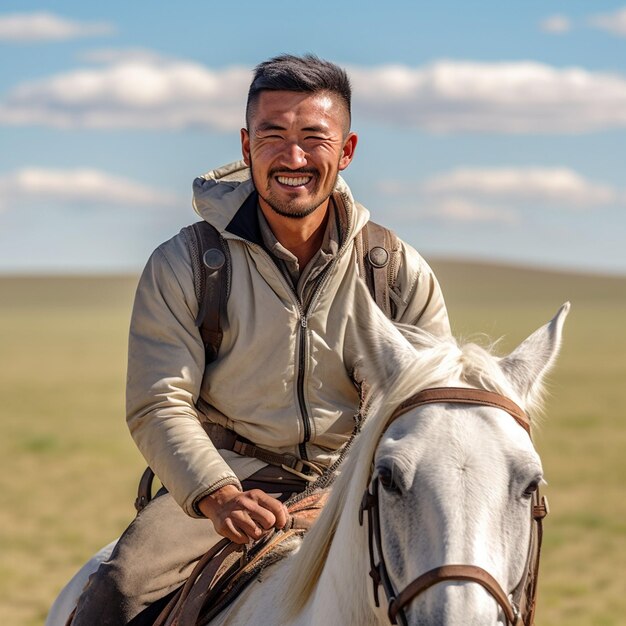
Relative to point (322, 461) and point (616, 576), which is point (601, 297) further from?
point (322, 461)

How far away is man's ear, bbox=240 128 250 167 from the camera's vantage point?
4.49m

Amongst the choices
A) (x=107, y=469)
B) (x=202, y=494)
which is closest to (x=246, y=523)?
(x=202, y=494)

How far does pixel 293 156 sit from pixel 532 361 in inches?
53.3

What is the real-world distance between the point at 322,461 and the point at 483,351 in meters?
1.25

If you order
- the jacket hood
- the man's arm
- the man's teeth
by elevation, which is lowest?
the man's arm

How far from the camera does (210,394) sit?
4285 mm

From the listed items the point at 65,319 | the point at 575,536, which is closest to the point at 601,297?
the point at 65,319

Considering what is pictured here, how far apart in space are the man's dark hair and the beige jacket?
18.0 inches

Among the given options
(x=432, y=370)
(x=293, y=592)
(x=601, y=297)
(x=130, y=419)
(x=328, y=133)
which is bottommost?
(x=601, y=297)

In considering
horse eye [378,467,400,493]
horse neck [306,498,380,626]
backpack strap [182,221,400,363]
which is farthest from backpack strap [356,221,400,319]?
horse eye [378,467,400,493]

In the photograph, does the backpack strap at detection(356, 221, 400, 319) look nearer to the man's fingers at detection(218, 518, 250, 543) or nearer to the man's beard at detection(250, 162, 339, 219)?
the man's beard at detection(250, 162, 339, 219)

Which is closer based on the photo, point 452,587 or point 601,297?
point 452,587

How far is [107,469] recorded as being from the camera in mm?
23938

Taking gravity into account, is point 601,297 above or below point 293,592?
below
